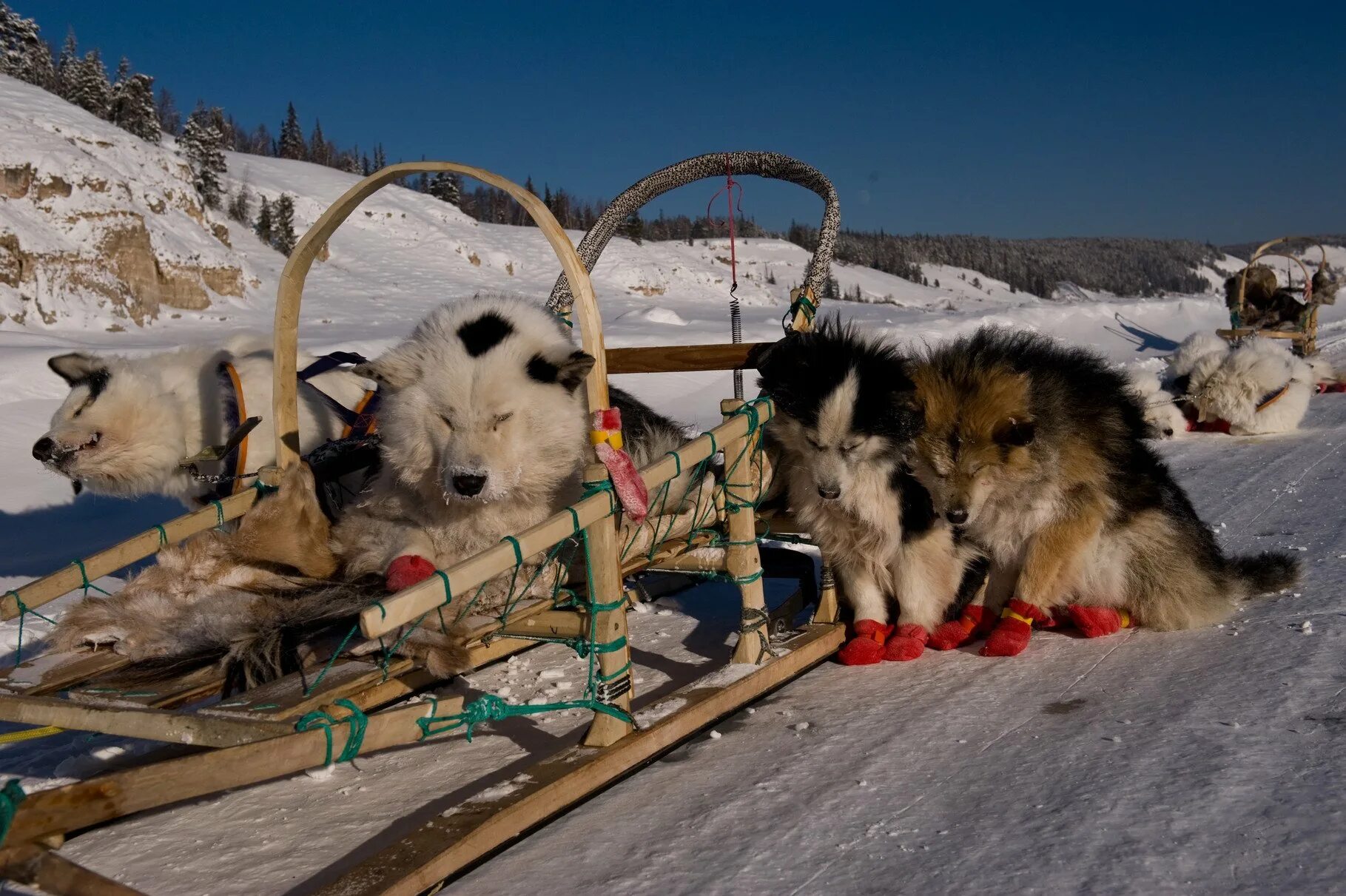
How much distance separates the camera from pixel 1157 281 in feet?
233

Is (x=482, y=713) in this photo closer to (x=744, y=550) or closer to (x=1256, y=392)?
(x=744, y=550)

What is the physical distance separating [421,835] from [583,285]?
159 cm

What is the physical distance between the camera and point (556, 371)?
3.17 meters

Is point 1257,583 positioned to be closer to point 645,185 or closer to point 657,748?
point 657,748

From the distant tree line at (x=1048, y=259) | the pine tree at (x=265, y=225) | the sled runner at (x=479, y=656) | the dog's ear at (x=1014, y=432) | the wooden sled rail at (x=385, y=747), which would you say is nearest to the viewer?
the wooden sled rail at (x=385, y=747)

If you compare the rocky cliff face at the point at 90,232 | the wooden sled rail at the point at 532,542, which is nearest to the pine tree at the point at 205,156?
the rocky cliff face at the point at 90,232

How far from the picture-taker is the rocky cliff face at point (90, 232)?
16.2 metres

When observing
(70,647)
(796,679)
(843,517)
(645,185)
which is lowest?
(796,679)

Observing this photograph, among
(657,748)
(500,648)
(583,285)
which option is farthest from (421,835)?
(583,285)

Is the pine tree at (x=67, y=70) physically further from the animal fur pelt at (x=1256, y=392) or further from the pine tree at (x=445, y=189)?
the animal fur pelt at (x=1256, y=392)

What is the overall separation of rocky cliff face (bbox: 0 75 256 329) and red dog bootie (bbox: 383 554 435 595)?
49.6ft

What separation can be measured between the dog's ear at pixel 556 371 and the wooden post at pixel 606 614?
1.80 ft

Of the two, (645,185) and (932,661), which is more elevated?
(645,185)

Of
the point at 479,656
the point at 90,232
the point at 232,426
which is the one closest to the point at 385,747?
the point at 479,656
